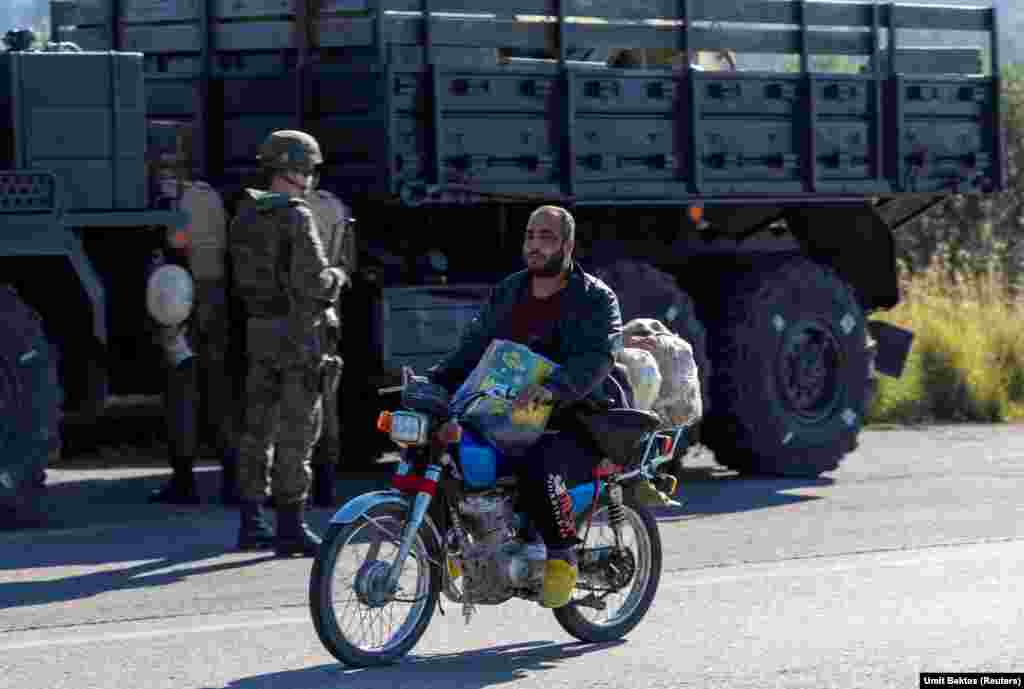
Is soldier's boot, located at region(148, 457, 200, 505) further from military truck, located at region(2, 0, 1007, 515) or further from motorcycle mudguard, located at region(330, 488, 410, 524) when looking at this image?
motorcycle mudguard, located at region(330, 488, 410, 524)

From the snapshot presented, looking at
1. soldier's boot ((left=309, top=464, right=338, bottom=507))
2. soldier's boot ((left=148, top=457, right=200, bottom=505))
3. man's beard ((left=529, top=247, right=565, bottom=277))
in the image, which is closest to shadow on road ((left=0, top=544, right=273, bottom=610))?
soldier's boot ((left=309, top=464, right=338, bottom=507))

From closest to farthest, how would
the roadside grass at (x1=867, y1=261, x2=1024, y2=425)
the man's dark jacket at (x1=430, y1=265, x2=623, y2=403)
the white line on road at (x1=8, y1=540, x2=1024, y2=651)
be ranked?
1. the man's dark jacket at (x1=430, y1=265, x2=623, y2=403)
2. the white line on road at (x1=8, y1=540, x2=1024, y2=651)
3. the roadside grass at (x1=867, y1=261, x2=1024, y2=425)

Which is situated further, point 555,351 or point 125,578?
point 125,578

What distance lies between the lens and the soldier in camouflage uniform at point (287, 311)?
32.9 ft

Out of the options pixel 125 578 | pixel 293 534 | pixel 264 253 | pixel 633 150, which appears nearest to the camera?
pixel 125 578

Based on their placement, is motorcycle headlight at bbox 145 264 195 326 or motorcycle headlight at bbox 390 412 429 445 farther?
motorcycle headlight at bbox 145 264 195 326

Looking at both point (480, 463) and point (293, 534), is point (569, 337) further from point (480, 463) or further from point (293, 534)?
point (293, 534)

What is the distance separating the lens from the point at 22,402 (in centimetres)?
1098

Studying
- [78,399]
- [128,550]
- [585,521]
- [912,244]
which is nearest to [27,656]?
[585,521]

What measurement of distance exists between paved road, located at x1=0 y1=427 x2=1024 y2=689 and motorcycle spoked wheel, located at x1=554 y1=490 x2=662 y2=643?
82mm

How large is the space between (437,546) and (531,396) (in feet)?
1.91

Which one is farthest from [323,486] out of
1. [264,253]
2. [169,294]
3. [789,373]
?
[789,373]

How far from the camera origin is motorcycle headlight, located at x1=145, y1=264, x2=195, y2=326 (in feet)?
37.4

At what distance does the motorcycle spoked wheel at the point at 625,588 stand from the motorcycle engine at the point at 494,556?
30 centimetres
